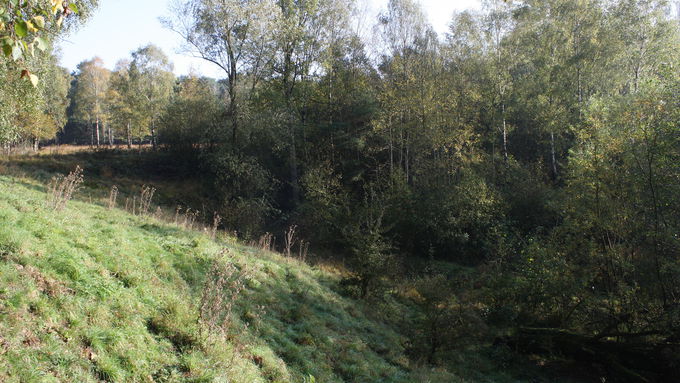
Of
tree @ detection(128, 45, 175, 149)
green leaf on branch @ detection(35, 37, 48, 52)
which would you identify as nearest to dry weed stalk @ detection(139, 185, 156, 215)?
green leaf on branch @ detection(35, 37, 48, 52)

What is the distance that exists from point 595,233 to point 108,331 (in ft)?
43.8

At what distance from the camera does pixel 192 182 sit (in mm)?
28891

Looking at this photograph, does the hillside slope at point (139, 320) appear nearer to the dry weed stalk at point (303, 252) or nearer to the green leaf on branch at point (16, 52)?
the green leaf on branch at point (16, 52)

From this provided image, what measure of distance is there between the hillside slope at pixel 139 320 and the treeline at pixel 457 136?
4.06 metres

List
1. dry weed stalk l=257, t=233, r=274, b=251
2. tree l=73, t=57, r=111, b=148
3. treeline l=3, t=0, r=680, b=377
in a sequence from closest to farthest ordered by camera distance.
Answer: treeline l=3, t=0, r=680, b=377, dry weed stalk l=257, t=233, r=274, b=251, tree l=73, t=57, r=111, b=148

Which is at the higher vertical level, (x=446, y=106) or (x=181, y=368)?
(x=446, y=106)

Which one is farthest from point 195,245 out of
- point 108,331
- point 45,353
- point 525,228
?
point 525,228

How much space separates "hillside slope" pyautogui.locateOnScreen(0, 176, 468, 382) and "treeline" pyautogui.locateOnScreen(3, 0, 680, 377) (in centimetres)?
406

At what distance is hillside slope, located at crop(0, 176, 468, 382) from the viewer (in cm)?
418

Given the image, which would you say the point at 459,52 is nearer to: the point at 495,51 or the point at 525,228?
the point at 495,51

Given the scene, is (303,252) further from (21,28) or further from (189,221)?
(21,28)

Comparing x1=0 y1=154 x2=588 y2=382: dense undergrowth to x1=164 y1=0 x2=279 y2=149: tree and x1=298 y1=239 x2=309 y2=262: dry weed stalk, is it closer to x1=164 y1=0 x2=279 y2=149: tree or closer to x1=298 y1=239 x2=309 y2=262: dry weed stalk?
x1=298 y1=239 x2=309 y2=262: dry weed stalk

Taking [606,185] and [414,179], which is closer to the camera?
[606,185]

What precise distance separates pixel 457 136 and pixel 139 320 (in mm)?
20995
